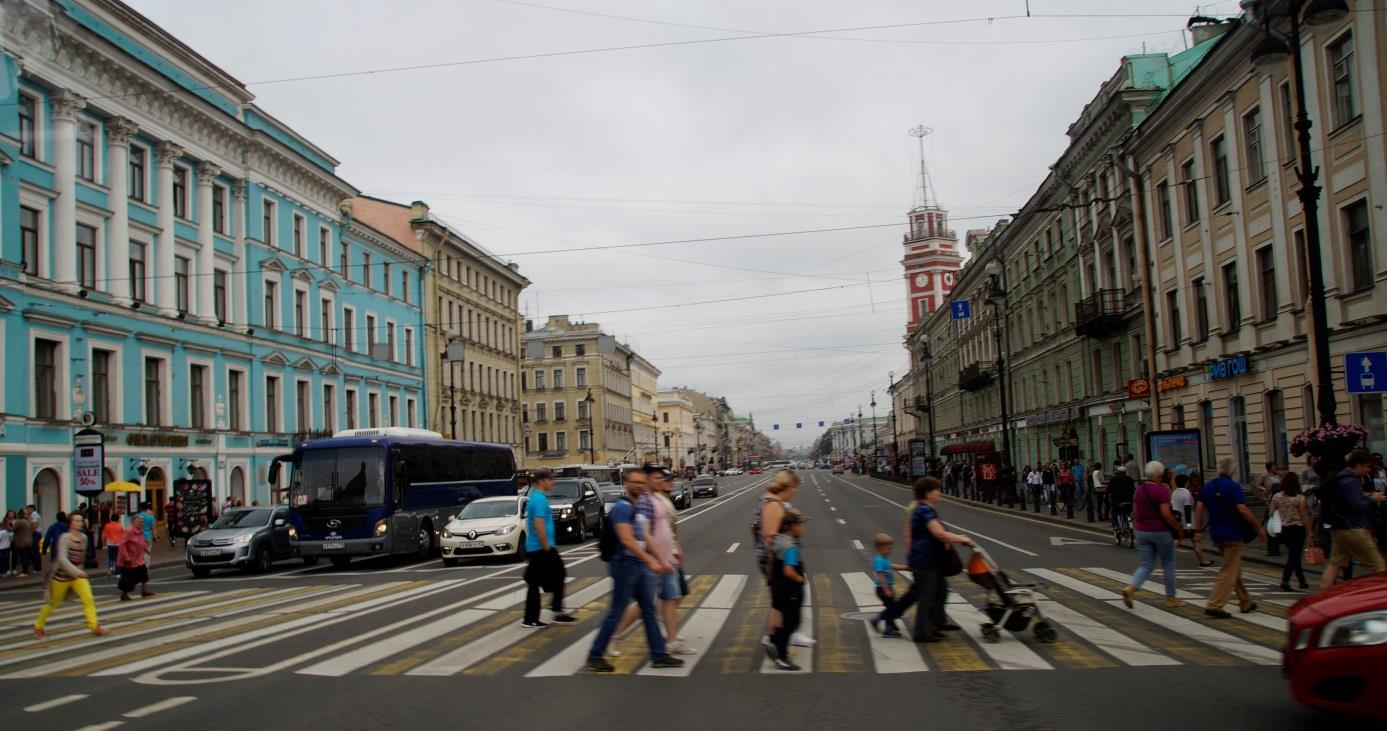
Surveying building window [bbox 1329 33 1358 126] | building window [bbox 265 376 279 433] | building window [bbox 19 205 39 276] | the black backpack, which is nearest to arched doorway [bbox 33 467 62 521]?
building window [bbox 19 205 39 276]

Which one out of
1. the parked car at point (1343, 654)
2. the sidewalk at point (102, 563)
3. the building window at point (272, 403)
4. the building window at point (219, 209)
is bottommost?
the sidewalk at point (102, 563)

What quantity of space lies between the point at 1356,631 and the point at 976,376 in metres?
63.5

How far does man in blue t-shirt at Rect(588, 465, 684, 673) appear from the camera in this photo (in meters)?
9.15

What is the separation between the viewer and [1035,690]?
7.93 meters

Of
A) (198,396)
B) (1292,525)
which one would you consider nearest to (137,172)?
(198,396)

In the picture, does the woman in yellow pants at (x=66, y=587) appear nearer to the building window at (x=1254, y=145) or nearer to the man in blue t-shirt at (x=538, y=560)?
the man in blue t-shirt at (x=538, y=560)

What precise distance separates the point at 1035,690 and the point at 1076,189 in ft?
128

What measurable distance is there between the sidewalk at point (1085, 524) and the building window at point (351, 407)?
2858 cm

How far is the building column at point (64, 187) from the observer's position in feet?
101

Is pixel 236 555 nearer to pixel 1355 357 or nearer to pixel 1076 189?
pixel 1355 357

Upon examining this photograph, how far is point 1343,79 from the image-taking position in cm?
2289

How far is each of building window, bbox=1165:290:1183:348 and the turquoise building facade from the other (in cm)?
3031

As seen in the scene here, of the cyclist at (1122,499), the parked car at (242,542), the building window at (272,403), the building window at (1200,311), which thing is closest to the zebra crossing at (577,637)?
the parked car at (242,542)

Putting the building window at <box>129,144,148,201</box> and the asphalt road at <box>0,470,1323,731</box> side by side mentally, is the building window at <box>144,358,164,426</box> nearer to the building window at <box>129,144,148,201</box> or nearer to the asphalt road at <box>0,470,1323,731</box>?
the building window at <box>129,144,148,201</box>
